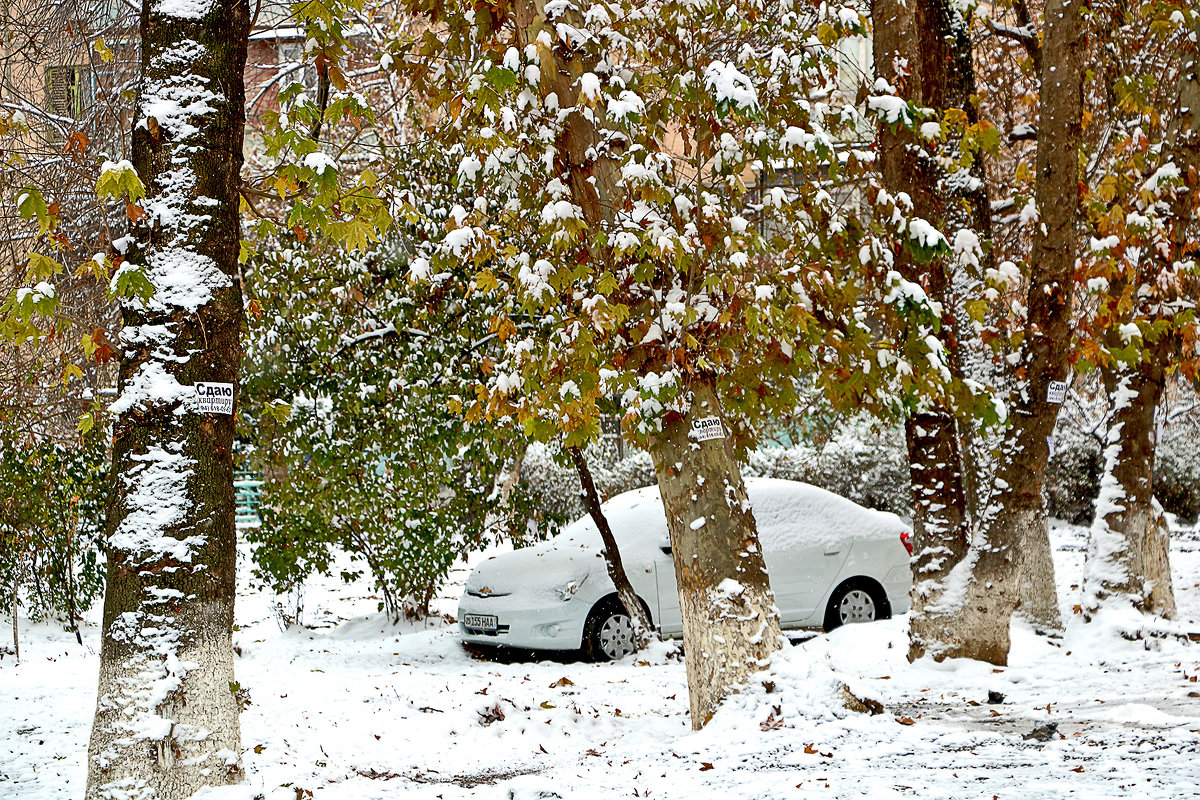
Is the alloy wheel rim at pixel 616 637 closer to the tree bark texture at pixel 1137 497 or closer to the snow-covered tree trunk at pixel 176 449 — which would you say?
the tree bark texture at pixel 1137 497

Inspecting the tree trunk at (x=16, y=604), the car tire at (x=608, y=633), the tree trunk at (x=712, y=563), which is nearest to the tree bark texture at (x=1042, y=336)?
the tree trunk at (x=712, y=563)

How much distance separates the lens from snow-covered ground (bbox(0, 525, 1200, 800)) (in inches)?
200

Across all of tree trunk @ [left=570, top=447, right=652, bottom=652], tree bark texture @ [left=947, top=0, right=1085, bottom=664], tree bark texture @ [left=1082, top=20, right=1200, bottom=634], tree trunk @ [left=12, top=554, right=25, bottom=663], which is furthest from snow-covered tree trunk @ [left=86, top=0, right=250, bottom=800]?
tree bark texture @ [left=1082, top=20, right=1200, bottom=634]

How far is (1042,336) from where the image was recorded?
820 cm

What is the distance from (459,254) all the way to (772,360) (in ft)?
7.06

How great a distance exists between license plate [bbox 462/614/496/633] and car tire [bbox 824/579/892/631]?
11.2ft

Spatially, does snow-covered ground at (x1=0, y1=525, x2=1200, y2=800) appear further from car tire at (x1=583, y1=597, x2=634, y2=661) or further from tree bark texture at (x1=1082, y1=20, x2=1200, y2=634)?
tree bark texture at (x1=1082, y1=20, x2=1200, y2=634)

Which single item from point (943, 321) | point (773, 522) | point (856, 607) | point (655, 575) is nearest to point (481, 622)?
point (655, 575)

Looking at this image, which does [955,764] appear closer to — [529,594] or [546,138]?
[546,138]

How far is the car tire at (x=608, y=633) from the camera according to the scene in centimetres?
955

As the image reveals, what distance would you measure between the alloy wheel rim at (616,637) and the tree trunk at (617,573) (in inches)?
2.3

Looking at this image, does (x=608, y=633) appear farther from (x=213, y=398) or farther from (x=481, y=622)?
(x=213, y=398)

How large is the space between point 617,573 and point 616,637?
604mm

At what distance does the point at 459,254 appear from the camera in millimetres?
6820
